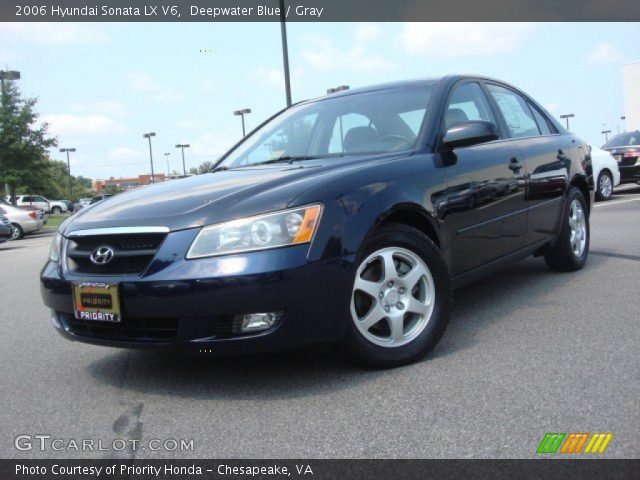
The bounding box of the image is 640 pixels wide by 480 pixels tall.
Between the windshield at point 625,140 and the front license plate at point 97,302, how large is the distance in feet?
54.1

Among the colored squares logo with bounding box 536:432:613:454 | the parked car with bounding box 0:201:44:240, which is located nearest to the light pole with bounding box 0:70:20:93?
the parked car with bounding box 0:201:44:240

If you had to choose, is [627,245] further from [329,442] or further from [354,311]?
[329,442]

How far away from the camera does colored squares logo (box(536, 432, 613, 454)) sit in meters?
2.24

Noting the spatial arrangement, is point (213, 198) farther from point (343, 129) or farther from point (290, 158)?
point (343, 129)

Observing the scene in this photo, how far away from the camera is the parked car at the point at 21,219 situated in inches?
752

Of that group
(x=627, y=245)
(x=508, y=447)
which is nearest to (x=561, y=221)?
(x=627, y=245)

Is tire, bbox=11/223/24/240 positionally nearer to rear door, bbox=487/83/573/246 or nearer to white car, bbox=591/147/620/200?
white car, bbox=591/147/620/200

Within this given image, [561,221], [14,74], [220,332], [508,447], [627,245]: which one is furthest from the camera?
[14,74]

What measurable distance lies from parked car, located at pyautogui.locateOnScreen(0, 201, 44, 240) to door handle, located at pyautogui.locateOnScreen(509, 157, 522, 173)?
17705 mm

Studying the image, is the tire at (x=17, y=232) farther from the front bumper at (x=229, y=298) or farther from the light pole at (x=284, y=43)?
the front bumper at (x=229, y=298)

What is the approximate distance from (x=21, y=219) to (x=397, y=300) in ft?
61.6

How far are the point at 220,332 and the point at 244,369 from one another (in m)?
0.55

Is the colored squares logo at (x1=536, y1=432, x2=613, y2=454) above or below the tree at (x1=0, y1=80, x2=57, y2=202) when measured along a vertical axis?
below

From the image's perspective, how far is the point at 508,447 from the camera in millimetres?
2271
